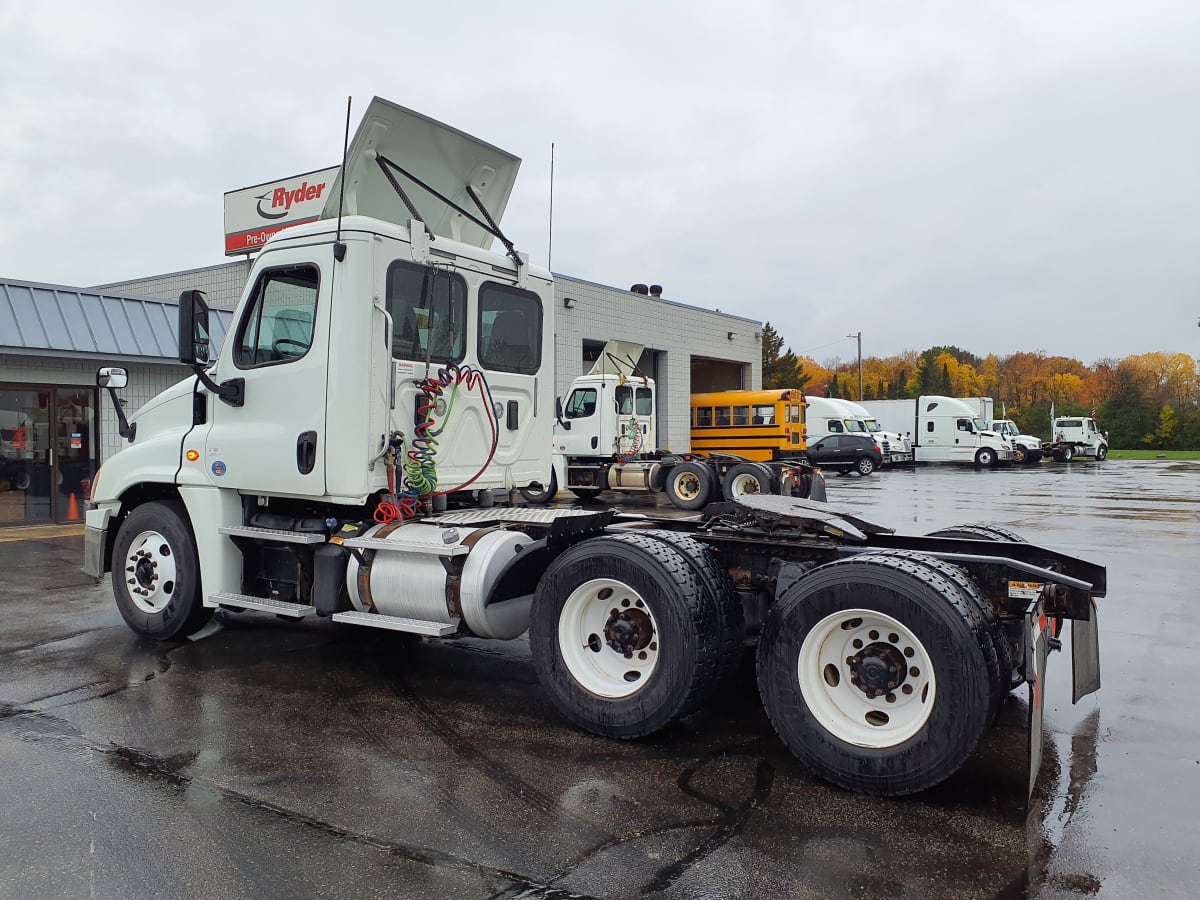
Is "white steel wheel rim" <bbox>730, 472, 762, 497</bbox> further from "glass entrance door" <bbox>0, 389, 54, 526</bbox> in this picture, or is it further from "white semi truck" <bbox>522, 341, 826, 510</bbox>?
"glass entrance door" <bbox>0, 389, 54, 526</bbox>

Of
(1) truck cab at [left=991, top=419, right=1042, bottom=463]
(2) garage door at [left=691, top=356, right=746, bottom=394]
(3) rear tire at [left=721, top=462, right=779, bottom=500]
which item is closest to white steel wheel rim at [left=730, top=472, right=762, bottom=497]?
(3) rear tire at [left=721, top=462, right=779, bottom=500]

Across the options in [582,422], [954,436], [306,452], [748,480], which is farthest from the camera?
[954,436]

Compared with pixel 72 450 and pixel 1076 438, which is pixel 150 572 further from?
pixel 1076 438

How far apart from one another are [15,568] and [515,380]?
7.42m

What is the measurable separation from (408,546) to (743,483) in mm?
13591

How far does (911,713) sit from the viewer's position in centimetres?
385

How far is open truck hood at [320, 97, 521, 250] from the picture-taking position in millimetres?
6000

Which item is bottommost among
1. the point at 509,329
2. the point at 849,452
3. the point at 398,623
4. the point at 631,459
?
the point at 398,623

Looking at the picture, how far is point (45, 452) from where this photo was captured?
15.0 m

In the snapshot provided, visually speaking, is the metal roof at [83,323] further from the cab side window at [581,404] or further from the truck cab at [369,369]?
the truck cab at [369,369]

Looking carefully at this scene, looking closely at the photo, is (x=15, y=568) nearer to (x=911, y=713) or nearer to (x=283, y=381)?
(x=283, y=381)

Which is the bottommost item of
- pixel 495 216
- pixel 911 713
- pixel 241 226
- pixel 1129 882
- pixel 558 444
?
pixel 1129 882

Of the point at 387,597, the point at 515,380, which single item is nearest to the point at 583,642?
the point at 387,597

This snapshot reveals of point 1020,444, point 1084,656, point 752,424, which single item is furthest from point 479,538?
point 1020,444
